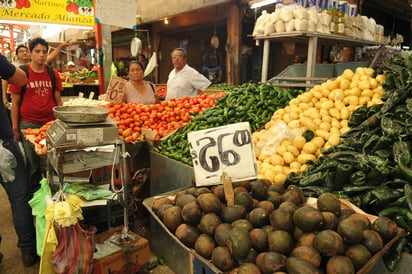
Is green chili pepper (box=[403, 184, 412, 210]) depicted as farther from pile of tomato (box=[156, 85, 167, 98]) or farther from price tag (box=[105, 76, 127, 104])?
pile of tomato (box=[156, 85, 167, 98])

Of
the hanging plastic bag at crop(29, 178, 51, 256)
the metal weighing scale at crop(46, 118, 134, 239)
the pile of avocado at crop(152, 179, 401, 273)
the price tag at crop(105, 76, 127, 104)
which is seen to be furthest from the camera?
the price tag at crop(105, 76, 127, 104)

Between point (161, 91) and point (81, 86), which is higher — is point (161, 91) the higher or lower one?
the lower one

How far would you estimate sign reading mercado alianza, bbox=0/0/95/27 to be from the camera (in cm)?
660

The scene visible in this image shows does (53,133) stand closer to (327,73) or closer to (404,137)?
(404,137)

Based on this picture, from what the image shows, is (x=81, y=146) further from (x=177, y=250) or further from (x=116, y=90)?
(x=116, y=90)

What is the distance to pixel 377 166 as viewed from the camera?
2.07m

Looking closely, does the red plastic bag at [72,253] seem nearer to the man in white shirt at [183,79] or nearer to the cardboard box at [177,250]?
the cardboard box at [177,250]

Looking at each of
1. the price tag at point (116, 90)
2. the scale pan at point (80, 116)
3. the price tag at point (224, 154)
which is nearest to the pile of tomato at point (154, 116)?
the price tag at point (116, 90)

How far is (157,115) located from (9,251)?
8.39 feet

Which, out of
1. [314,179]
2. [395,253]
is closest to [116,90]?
[314,179]

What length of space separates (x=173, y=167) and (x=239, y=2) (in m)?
7.00

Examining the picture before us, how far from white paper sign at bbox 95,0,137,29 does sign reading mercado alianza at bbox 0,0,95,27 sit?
8.98 feet

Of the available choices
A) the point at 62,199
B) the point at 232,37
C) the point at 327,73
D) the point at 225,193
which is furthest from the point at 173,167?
the point at 232,37

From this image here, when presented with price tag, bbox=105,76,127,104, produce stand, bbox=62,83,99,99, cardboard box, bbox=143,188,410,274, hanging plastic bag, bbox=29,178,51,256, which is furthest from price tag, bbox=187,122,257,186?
produce stand, bbox=62,83,99,99
